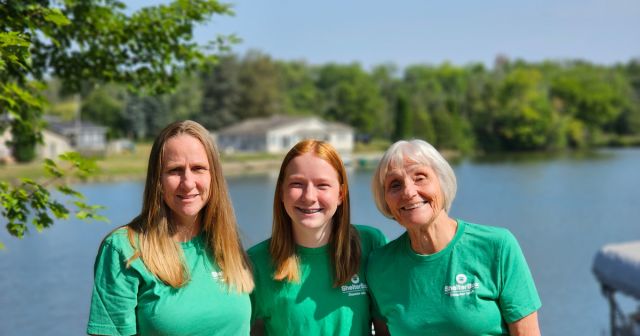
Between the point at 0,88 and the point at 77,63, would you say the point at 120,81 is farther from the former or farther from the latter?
the point at 0,88

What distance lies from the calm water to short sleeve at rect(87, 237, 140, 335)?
220 centimetres

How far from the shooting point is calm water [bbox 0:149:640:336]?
16562 millimetres

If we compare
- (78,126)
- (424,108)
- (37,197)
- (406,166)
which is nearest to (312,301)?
(406,166)

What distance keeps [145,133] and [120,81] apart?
251ft

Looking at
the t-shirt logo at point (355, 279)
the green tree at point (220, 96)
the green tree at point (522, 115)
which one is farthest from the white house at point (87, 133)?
the t-shirt logo at point (355, 279)

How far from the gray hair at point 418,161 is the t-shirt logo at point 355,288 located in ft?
1.30

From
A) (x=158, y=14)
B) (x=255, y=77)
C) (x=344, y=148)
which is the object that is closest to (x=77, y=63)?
(x=158, y=14)

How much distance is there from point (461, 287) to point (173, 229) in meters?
1.35

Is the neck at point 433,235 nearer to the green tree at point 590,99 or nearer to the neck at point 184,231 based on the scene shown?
the neck at point 184,231

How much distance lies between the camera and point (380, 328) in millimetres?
3330

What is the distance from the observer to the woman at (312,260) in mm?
3199

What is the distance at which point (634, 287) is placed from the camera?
27.0 feet

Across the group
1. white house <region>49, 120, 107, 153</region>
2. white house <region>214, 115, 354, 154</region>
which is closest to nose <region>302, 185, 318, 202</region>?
white house <region>49, 120, 107, 153</region>

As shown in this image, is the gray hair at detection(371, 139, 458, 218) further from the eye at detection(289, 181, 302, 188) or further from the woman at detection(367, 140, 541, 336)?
the eye at detection(289, 181, 302, 188)
